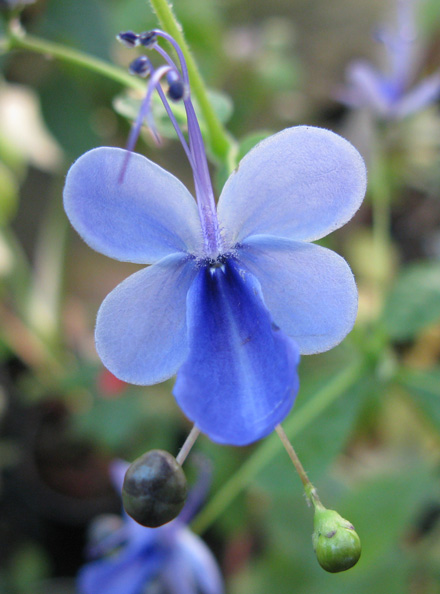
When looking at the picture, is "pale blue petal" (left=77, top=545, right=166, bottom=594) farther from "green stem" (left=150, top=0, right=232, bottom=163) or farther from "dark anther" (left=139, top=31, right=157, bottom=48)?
"dark anther" (left=139, top=31, right=157, bottom=48)

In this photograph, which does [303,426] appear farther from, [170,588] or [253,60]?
[253,60]

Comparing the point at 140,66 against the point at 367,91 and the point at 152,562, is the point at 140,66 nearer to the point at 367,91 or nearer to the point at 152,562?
the point at 367,91

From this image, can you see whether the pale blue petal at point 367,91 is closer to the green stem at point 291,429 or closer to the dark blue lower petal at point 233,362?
the green stem at point 291,429

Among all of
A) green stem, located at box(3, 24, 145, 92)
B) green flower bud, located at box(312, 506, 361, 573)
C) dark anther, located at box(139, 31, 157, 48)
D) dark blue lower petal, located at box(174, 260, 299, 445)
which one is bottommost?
green flower bud, located at box(312, 506, 361, 573)

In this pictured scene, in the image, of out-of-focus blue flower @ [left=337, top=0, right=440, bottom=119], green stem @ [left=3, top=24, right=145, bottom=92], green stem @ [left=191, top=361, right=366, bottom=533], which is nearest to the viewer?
green stem @ [left=3, top=24, right=145, bottom=92]

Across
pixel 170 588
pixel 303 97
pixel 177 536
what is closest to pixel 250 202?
pixel 177 536

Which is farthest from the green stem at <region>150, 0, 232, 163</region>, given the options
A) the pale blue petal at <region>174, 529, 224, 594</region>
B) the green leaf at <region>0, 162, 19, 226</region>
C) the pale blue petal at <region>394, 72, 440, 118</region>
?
the green leaf at <region>0, 162, 19, 226</region>
